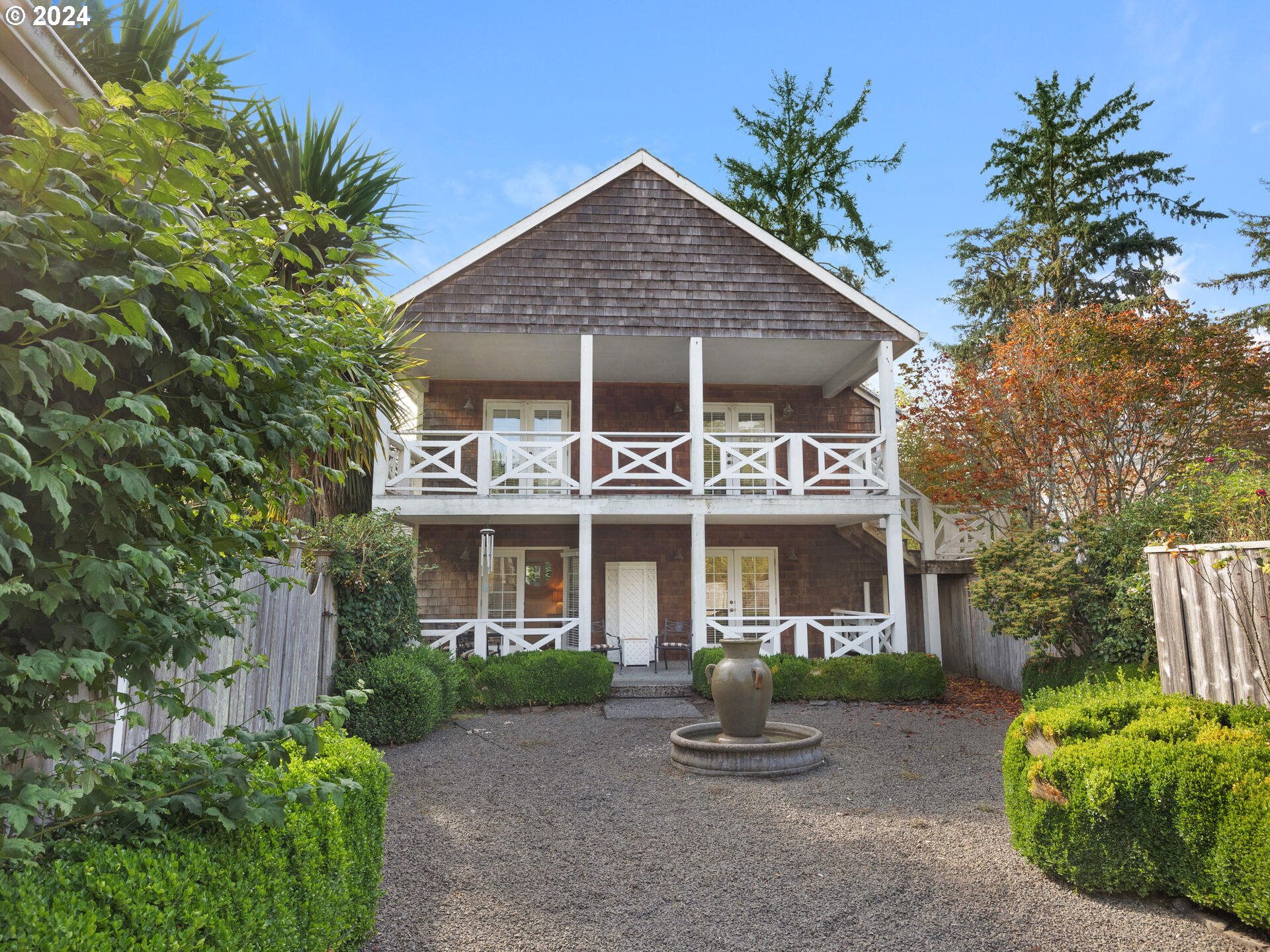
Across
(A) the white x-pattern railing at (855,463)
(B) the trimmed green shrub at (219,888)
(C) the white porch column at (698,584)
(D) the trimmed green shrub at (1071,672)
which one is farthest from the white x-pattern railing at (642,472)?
(B) the trimmed green shrub at (219,888)

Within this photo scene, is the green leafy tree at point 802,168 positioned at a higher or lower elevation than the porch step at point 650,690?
higher

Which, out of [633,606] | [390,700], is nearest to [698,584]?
[633,606]

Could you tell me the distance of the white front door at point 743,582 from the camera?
51.4ft

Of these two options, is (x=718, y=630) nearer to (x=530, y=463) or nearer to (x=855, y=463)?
(x=855, y=463)

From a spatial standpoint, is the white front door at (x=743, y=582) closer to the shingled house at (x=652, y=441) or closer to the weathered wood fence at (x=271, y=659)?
the shingled house at (x=652, y=441)

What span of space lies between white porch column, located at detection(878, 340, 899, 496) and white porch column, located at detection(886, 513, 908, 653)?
1.93ft

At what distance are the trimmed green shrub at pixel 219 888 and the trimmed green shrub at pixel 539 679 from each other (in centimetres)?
709

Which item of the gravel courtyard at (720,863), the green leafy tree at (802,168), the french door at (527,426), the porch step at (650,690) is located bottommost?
the gravel courtyard at (720,863)

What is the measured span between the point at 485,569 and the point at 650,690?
3.81 m

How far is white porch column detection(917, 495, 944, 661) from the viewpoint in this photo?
13492 millimetres

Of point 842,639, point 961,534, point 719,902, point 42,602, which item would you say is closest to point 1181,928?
point 719,902

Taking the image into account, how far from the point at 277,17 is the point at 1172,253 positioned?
25030 mm

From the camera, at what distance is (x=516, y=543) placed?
15125 millimetres

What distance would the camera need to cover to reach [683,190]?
13609 millimetres
